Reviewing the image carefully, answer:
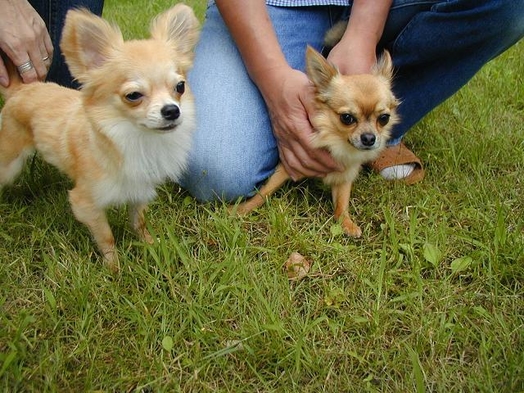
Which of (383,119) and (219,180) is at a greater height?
(383,119)

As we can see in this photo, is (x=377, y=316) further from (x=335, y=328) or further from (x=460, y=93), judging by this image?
(x=460, y=93)

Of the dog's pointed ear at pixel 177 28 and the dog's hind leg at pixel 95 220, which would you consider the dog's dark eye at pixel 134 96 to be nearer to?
the dog's pointed ear at pixel 177 28

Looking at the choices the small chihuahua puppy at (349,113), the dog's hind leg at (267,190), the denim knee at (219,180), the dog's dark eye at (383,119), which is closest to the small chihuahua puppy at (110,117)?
the denim knee at (219,180)

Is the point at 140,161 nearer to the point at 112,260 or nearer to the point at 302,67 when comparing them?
the point at 112,260

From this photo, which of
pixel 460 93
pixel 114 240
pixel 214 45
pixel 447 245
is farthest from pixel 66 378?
pixel 460 93

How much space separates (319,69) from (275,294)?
0.97m

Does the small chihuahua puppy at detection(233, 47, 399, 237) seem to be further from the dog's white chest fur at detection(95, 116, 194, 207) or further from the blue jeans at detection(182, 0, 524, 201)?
the dog's white chest fur at detection(95, 116, 194, 207)

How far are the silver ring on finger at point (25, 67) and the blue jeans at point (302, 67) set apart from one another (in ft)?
2.63

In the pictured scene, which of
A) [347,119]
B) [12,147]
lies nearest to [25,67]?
[12,147]

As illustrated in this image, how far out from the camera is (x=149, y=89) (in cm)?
162

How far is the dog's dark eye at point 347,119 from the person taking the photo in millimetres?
2043

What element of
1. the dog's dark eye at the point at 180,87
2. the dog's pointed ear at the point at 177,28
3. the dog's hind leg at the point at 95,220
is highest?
the dog's pointed ear at the point at 177,28

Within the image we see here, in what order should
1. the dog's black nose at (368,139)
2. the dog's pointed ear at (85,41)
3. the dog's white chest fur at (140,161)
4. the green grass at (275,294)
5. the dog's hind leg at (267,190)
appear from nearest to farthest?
the green grass at (275,294)
the dog's pointed ear at (85,41)
the dog's white chest fur at (140,161)
the dog's black nose at (368,139)
the dog's hind leg at (267,190)

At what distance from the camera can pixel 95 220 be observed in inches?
73.8
